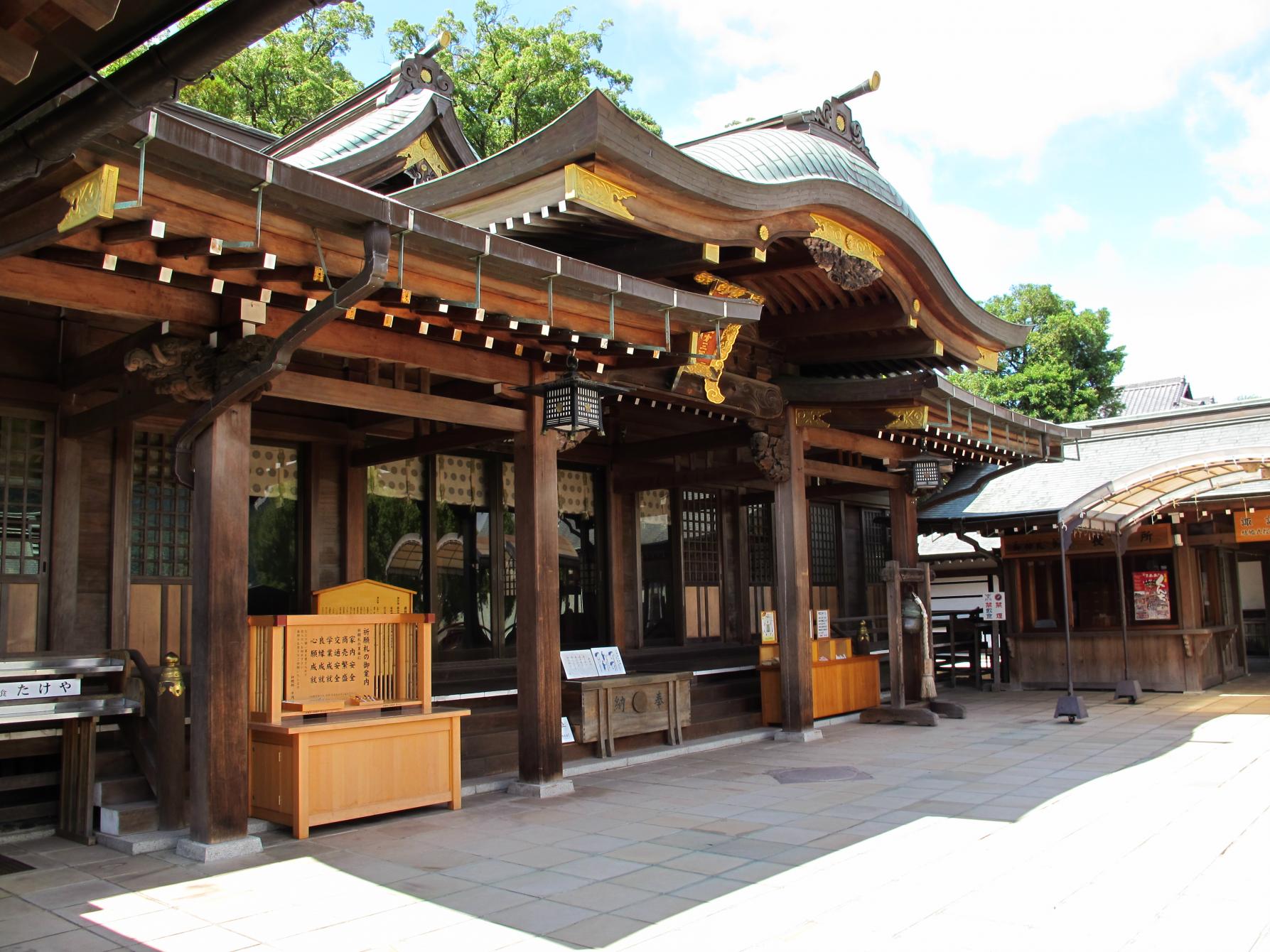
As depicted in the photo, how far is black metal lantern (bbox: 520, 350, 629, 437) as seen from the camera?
7.36 meters

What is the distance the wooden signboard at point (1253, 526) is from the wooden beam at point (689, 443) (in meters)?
8.01

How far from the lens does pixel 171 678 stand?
6.25 meters

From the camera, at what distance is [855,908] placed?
4.74 m

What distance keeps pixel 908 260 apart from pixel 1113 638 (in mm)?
8304

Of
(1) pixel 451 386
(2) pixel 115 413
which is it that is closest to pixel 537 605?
(1) pixel 451 386

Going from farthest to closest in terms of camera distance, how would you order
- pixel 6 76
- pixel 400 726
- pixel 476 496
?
1. pixel 476 496
2. pixel 400 726
3. pixel 6 76

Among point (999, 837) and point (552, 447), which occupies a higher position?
point (552, 447)

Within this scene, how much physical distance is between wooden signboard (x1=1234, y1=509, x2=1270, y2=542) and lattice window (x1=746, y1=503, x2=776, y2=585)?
6601 millimetres

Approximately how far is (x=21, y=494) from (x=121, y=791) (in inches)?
102

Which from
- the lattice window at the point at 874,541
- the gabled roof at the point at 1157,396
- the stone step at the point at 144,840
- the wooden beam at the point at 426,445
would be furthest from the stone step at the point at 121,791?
the gabled roof at the point at 1157,396

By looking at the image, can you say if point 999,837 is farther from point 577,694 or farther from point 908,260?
point 908,260

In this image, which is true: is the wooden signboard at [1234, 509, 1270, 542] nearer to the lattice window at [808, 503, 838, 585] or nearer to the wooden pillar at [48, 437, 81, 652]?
the lattice window at [808, 503, 838, 585]

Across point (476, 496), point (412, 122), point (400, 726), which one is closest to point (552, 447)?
point (400, 726)

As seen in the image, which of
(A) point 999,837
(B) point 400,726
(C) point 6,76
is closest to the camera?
(C) point 6,76
